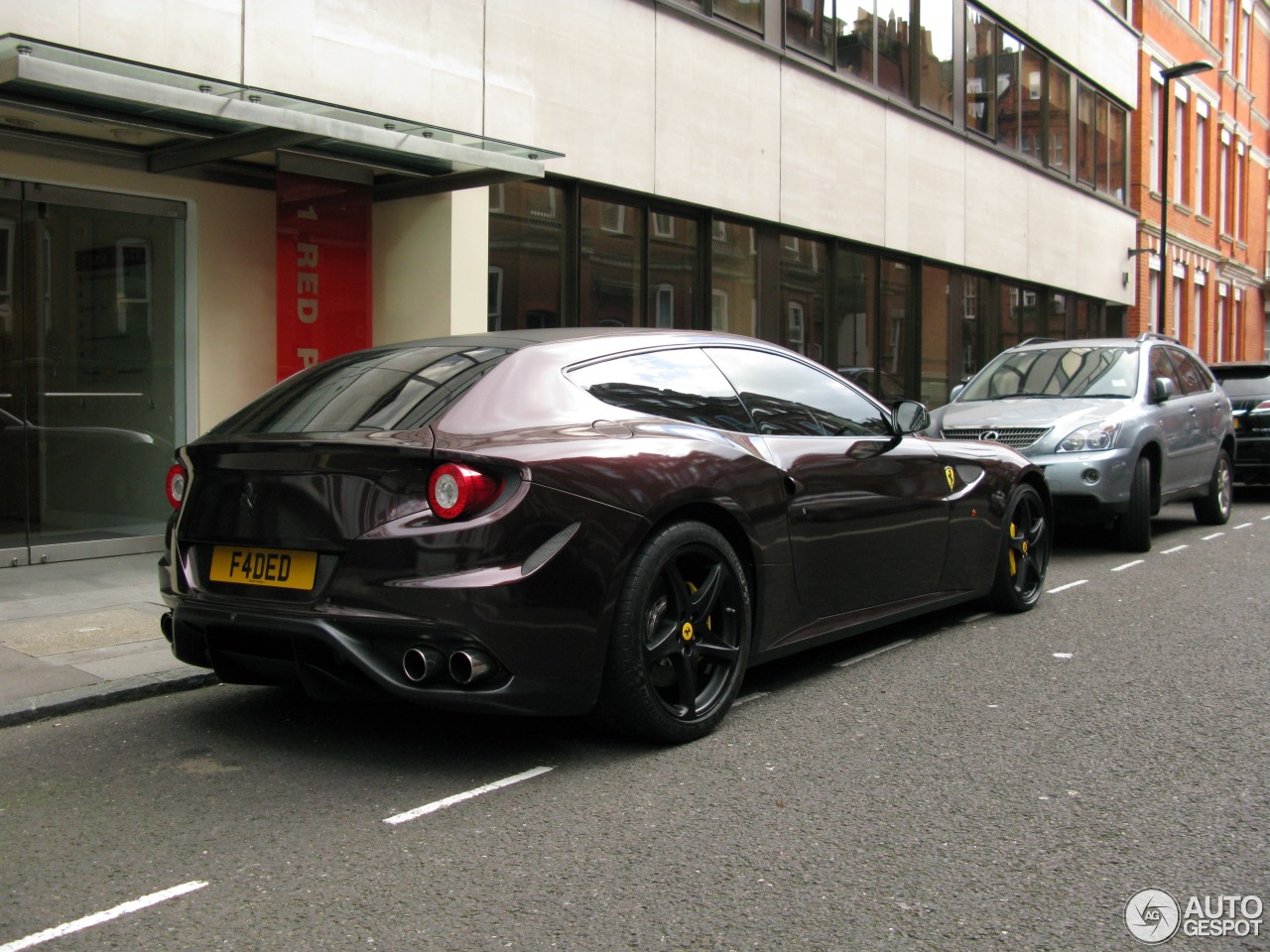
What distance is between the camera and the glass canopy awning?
709cm

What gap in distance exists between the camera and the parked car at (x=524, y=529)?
4.05 metres

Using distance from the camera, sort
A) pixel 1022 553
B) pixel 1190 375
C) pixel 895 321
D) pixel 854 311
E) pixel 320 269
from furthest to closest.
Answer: pixel 895 321
pixel 854 311
pixel 1190 375
pixel 320 269
pixel 1022 553

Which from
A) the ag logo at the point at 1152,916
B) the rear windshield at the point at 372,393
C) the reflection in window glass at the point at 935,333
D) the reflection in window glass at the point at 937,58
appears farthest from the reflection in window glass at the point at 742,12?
the ag logo at the point at 1152,916

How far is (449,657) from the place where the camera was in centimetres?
401

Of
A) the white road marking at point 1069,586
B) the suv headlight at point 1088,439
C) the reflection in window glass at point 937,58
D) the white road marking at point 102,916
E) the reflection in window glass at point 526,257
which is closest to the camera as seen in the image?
the white road marking at point 102,916

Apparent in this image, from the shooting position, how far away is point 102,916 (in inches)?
125

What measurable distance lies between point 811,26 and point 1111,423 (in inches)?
318

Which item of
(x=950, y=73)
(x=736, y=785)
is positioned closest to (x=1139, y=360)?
(x=736, y=785)

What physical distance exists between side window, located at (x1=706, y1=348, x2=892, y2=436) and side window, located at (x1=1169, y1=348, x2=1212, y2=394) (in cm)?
684

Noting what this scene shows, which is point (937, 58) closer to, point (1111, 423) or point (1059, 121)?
point (1059, 121)

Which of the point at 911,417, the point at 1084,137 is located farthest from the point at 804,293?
the point at 1084,137

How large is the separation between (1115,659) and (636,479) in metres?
2.99

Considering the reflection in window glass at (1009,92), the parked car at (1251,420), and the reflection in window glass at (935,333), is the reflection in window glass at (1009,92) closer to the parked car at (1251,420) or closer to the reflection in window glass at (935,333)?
the reflection in window glass at (935,333)

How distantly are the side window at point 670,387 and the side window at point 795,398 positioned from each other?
0.11 meters
